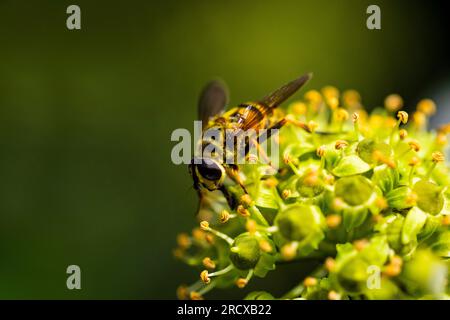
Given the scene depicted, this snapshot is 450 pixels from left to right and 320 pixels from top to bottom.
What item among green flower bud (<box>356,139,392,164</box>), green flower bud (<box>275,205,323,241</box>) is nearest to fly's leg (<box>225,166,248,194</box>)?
green flower bud (<box>275,205,323,241</box>)

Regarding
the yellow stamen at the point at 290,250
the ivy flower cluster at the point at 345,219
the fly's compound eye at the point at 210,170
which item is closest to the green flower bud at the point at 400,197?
the ivy flower cluster at the point at 345,219

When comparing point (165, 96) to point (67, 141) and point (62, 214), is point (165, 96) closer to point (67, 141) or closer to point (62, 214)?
point (67, 141)

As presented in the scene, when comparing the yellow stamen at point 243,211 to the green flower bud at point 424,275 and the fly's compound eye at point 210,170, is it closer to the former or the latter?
the fly's compound eye at point 210,170

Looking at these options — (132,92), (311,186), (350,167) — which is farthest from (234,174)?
(132,92)

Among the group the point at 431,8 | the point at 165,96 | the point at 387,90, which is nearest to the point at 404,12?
the point at 431,8

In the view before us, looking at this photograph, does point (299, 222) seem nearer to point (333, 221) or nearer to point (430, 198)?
point (333, 221)

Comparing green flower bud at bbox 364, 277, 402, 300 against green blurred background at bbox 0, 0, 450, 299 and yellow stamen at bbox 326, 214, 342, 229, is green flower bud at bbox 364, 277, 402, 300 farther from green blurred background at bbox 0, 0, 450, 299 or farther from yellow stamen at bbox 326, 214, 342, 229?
green blurred background at bbox 0, 0, 450, 299
